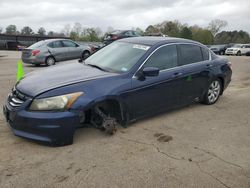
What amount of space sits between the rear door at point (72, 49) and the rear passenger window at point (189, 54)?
1039 centimetres

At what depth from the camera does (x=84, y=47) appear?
16.5 meters

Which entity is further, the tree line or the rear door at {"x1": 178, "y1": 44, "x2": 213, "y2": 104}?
the tree line

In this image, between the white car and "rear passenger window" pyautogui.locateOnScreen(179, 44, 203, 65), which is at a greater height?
"rear passenger window" pyautogui.locateOnScreen(179, 44, 203, 65)

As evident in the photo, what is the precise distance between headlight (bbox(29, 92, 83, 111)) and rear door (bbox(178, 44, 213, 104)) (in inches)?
97.4

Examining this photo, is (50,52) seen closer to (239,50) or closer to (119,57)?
(119,57)

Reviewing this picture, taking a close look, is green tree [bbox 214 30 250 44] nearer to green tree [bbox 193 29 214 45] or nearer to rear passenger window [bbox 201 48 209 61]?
green tree [bbox 193 29 214 45]

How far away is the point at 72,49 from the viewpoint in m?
15.9

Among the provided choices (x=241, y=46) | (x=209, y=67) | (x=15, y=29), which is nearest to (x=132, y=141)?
(x=209, y=67)

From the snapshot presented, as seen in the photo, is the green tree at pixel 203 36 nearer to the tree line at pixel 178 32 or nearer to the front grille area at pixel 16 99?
the tree line at pixel 178 32

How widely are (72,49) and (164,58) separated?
A: 36.4 ft

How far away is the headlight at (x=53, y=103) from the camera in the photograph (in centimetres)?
401

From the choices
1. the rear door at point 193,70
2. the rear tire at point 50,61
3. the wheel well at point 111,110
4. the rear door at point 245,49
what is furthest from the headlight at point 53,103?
the rear door at point 245,49

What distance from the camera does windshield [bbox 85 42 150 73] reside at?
5043 mm

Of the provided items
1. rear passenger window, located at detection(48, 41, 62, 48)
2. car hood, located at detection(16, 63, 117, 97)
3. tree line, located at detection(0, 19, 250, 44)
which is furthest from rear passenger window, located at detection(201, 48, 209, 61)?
tree line, located at detection(0, 19, 250, 44)
